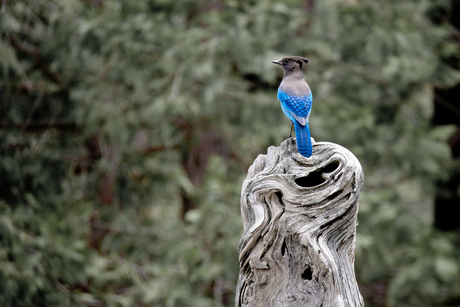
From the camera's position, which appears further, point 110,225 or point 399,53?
point 110,225

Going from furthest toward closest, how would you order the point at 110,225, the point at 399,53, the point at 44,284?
the point at 110,225
the point at 399,53
the point at 44,284

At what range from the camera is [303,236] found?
2.91 meters

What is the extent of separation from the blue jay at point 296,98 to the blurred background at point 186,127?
2.96 m

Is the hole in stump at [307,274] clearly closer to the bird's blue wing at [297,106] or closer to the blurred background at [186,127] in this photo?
the bird's blue wing at [297,106]

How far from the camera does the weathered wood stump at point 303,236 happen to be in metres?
2.88

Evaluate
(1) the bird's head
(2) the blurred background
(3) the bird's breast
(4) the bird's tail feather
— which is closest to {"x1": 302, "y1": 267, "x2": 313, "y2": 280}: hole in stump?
(4) the bird's tail feather

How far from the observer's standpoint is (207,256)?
7898 millimetres

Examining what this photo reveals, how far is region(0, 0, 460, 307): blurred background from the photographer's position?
6.78 m

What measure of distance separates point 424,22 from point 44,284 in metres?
7.28

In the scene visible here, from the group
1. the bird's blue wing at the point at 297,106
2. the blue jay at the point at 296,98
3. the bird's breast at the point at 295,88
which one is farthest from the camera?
the bird's breast at the point at 295,88

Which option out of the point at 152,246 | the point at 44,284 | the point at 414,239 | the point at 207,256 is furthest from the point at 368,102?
the point at 44,284

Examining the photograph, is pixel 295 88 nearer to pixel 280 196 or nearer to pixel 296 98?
pixel 296 98

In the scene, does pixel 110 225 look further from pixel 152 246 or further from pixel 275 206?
pixel 275 206

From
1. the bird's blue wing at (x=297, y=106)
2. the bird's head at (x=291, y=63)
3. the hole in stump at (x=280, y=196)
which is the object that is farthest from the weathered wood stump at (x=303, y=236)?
the bird's head at (x=291, y=63)
